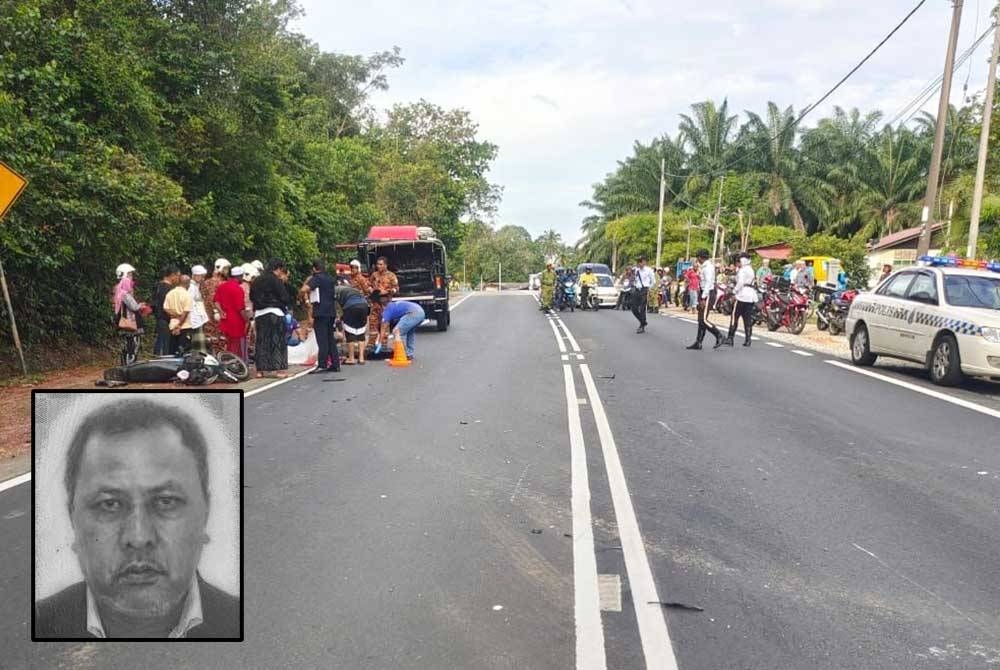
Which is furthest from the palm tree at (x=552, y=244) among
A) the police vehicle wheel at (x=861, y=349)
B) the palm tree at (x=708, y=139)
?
the police vehicle wheel at (x=861, y=349)

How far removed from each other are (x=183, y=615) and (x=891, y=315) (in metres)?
13.1

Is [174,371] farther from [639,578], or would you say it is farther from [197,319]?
[639,578]

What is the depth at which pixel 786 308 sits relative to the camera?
21.3 meters

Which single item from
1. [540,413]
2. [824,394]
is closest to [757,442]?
[540,413]

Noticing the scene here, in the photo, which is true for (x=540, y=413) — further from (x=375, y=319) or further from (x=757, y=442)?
(x=375, y=319)

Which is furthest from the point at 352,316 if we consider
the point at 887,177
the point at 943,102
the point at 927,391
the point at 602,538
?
the point at 887,177

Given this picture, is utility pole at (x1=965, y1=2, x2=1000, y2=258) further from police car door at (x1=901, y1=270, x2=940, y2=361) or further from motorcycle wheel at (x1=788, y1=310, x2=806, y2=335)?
police car door at (x1=901, y1=270, x2=940, y2=361)

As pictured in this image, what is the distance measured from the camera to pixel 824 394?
10.9m

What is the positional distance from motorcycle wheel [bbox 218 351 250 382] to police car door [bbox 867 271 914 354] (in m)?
10.0

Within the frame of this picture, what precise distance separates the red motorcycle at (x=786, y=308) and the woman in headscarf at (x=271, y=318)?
13.3 m

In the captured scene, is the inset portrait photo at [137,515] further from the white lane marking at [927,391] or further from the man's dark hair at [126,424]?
the white lane marking at [927,391]

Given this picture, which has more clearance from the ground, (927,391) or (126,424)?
(126,424)

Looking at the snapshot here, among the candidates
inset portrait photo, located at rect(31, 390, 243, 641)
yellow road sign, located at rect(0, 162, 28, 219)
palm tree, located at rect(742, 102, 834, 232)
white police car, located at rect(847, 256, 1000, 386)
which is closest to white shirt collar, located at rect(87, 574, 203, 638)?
inset portrait photo, located at rect(31, 390, 243, 641)

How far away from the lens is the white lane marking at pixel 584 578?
11.7 feet
